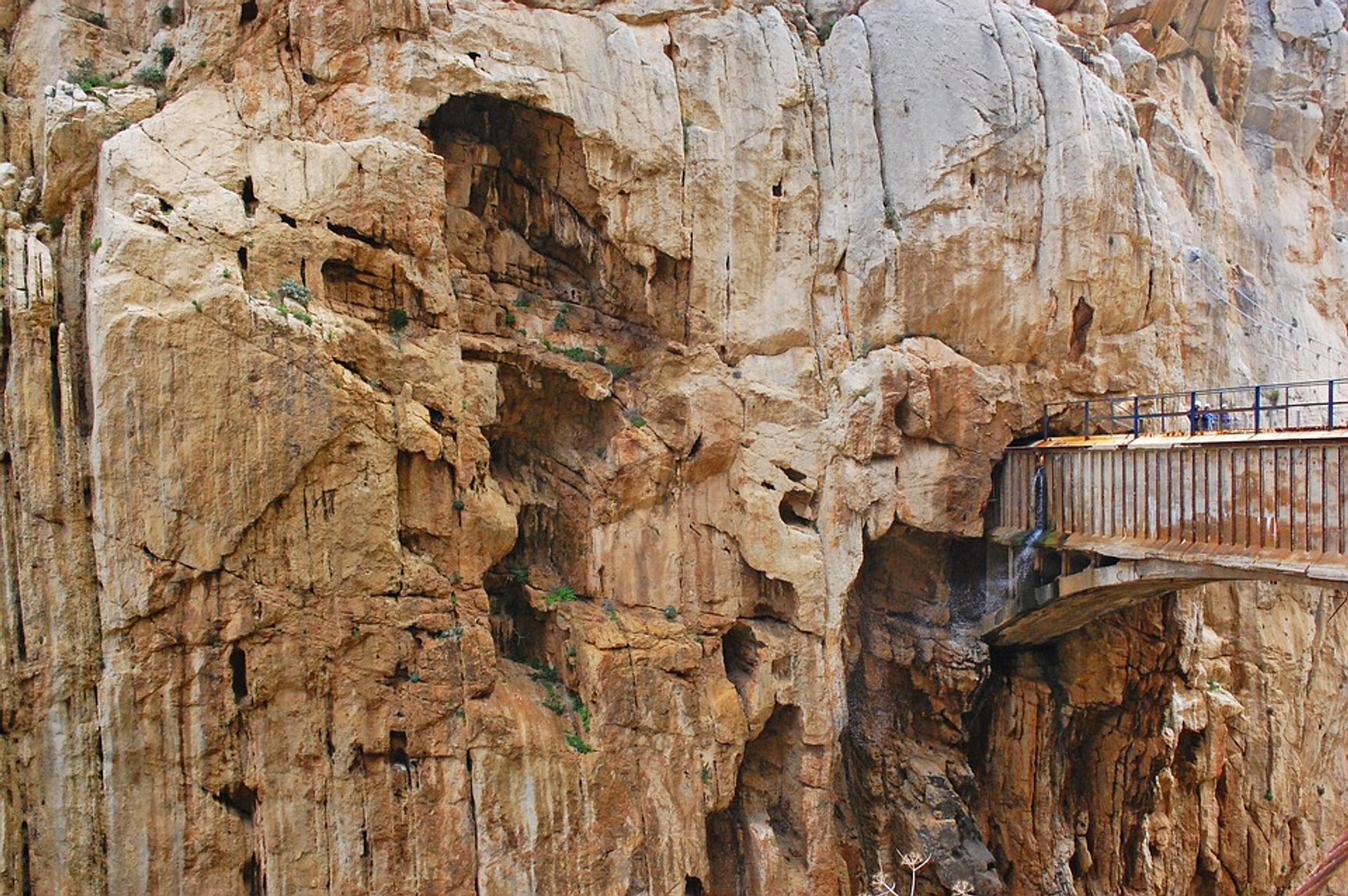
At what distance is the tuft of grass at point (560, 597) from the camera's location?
12500mm

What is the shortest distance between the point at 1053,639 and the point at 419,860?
11.6m

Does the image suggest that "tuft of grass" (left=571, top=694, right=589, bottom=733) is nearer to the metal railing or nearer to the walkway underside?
the walkway underside

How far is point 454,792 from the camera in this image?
10.6m

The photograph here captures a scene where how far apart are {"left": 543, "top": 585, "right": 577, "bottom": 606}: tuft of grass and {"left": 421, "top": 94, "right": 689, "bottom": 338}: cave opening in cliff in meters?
4.38

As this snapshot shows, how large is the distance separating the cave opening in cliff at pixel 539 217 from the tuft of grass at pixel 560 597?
4384 millimetres

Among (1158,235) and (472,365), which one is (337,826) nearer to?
(472,365)

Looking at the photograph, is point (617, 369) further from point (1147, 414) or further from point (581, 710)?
point (1147, 414)

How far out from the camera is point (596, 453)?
1320 cm

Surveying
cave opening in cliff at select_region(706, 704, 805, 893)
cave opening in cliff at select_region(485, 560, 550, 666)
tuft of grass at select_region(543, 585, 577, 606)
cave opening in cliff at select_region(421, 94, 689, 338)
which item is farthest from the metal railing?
cave opening in cliff at select_region(485, 560, 550, 666)

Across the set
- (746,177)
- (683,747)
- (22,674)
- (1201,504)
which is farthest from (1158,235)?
(22,674)

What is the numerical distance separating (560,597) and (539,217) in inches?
237

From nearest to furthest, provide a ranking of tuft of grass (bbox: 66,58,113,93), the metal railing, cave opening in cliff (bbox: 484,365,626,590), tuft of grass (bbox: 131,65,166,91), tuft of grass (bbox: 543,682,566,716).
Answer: tuft of grass (bbox: 66,58,113,93), tuft of grass (bbox: 131,65,166,91), tuft of grass (bbox: 543,682,566,716), the metal railing, cave opening in cliff (bbox: 484,365,626,590)

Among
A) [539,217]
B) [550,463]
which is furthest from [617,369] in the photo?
[539,217]

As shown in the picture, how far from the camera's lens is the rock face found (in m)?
9.36
